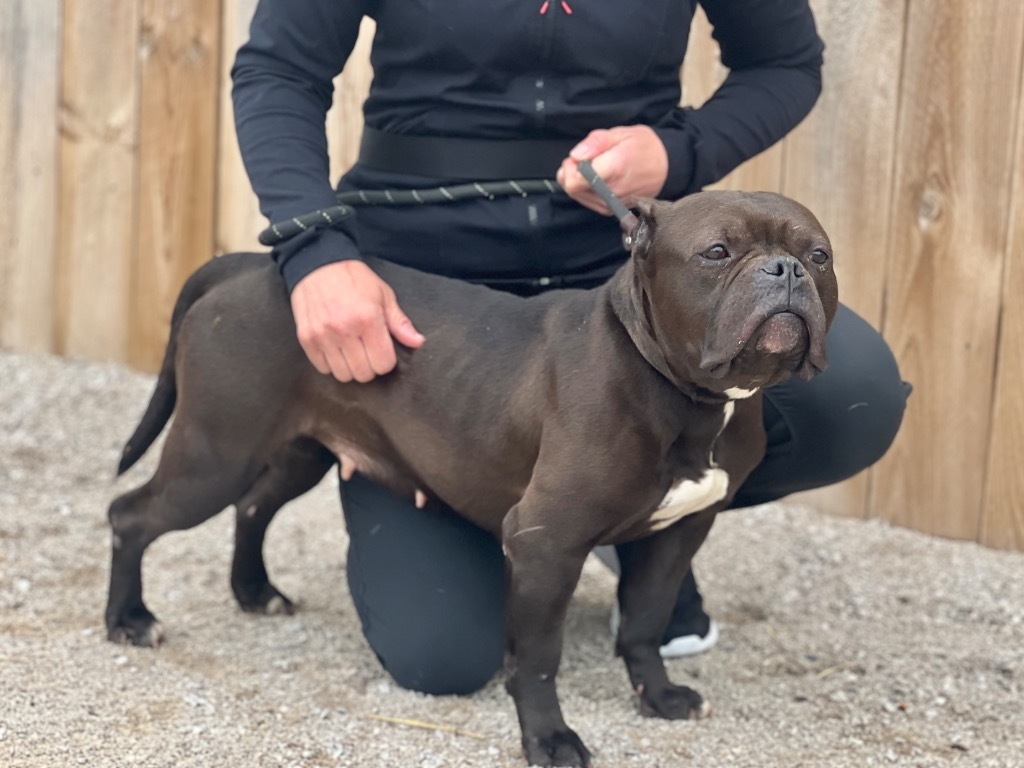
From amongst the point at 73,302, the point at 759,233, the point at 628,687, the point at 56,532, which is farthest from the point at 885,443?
the point at 73,302

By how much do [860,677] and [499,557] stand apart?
82 cm

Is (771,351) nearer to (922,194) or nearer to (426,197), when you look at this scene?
(426,197)

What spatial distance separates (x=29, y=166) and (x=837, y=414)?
319cm

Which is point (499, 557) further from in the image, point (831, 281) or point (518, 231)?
point (831, 281)

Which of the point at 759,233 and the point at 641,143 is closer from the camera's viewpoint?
the point at 759,233

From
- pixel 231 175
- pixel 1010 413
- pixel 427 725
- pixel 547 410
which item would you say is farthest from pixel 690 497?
pixel 231 175

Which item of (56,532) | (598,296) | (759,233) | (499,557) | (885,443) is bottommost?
(56,532)

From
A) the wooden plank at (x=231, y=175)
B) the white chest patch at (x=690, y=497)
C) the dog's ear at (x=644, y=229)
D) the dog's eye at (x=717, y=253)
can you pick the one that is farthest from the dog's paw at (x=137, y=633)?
the wooden plank at (x=231, y=175)

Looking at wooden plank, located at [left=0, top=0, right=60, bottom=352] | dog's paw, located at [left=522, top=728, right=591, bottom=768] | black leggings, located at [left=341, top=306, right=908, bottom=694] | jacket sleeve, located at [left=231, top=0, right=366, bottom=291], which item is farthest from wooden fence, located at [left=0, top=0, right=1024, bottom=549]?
dog's paw, located at [left=522, top=728, right=591, bottom=768]

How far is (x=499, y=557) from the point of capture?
329 centimetres

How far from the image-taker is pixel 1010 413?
3.81 meters

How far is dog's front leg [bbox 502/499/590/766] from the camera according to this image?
2629 millimetres

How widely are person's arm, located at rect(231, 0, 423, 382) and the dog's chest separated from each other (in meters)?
0.58

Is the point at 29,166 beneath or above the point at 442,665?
above
